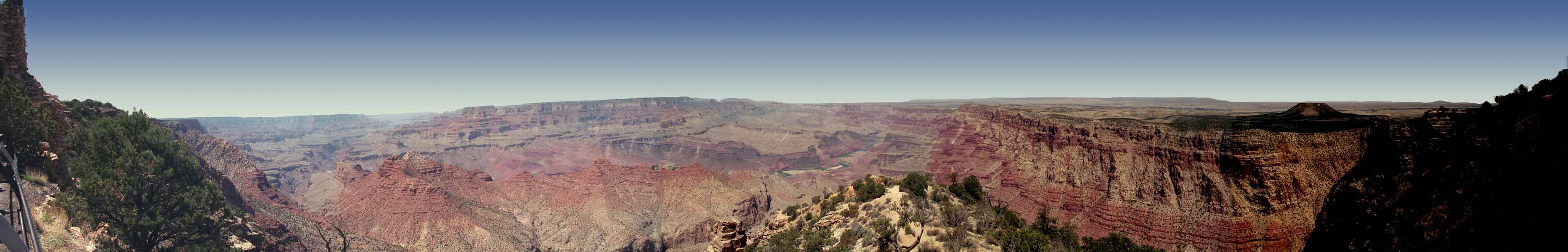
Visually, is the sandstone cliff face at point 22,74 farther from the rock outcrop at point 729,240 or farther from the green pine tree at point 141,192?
the rock outcrop at point 729,240

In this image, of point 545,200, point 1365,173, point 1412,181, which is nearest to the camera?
point 1412,181

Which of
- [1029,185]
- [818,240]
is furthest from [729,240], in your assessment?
[1029,185]

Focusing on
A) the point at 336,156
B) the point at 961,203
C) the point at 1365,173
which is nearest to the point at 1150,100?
the point at 961,203

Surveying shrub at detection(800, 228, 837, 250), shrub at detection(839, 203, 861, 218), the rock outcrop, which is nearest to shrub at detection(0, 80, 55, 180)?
the rock outcrop

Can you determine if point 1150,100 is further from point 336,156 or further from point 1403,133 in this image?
point 336,156

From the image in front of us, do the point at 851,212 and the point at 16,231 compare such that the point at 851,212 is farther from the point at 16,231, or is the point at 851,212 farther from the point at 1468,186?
the point at 16,231

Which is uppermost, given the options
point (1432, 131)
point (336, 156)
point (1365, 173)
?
point (1432, 131)

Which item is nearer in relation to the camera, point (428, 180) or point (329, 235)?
point (329, 235)

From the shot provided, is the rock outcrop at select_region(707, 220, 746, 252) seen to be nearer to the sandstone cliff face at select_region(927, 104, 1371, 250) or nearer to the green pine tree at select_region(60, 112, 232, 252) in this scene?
the sandstone cliff face at select_region(927, 104, 1371, 250)
